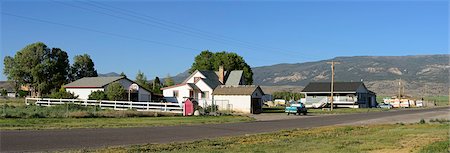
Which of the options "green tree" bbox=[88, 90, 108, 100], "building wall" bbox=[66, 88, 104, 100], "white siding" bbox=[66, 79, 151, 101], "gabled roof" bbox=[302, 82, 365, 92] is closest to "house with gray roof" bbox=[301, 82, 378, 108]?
"gabled roof" bbox=[302, 82, 365, 92]

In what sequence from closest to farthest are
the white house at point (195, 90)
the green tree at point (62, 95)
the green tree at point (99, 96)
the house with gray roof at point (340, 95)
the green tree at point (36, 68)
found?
the green tree at point (99, 96) < the green tree at point (62, 95) < the white house at point (195, 90) < the green tree at point (36, 68) < the house with gray roof at point (340, 95)

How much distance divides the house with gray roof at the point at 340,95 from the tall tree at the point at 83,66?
46.1 metres

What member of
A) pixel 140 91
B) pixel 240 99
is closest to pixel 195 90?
pixel 140 91

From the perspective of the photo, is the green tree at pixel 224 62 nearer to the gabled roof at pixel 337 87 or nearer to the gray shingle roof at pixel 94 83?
the gabled roof at pixel 337 87

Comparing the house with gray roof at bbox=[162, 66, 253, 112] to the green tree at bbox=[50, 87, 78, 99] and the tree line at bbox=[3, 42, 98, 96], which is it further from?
the tree line at bbox=[3, 42, 98, 96]

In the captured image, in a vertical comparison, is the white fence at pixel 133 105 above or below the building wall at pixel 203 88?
below

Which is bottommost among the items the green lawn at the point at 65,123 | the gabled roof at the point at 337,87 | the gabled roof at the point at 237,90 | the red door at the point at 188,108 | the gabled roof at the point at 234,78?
the green lawn at the point at 65,123

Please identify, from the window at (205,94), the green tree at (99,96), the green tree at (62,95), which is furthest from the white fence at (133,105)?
the window at (205,94)

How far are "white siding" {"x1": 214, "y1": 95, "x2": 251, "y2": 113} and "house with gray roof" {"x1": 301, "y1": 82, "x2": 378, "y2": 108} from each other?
3150cm

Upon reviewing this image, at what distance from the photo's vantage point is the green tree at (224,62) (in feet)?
333

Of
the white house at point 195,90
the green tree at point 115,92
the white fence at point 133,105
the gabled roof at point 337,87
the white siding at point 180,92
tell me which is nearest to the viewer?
the white fence at point 133,105

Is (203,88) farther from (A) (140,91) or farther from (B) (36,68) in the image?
(B) (36,68)

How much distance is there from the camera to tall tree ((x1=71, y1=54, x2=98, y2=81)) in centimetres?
10742

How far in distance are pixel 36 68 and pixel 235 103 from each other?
45686mm
